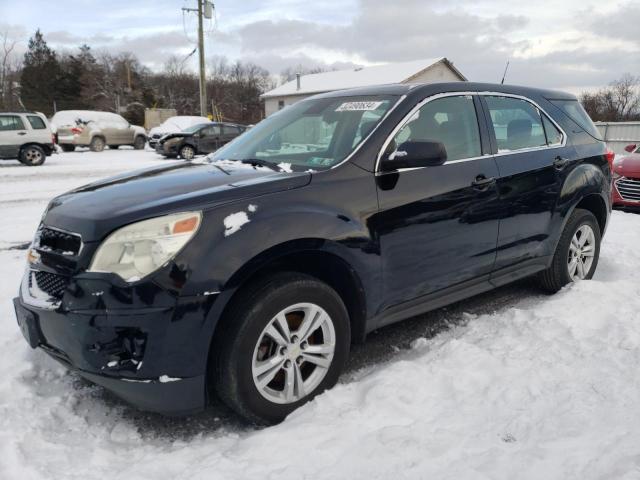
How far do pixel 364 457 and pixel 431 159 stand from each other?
5.39ft

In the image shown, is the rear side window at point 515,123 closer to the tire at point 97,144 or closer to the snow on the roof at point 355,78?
the tire at point 97,144

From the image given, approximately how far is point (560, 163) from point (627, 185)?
6.13 m

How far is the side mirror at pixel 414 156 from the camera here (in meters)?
2.95

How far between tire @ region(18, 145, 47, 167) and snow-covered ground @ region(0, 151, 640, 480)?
1487 cm

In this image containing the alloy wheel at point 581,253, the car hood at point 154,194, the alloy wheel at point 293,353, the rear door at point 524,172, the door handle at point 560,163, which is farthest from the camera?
the alloy wheel at point 581,253

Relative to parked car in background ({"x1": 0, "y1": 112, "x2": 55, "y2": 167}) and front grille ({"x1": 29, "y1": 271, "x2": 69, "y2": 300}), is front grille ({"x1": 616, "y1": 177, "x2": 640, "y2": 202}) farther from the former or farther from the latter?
parked car in background ({"x1": 0, "y1": 112, "x2": 55, "y2": 167})

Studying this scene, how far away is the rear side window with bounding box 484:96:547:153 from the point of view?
3.79m

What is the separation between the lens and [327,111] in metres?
3.57

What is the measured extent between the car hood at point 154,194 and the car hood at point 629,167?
838cm

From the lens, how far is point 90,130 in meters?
22.8

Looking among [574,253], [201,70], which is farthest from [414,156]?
[201,70]

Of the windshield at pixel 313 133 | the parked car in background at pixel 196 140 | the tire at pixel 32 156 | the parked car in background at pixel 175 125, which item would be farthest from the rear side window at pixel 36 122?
the windshield at pixel 313 133

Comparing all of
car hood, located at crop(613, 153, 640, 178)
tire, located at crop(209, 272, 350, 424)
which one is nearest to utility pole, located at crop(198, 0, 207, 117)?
car hood, located at crop(613, 153, 640, 178)

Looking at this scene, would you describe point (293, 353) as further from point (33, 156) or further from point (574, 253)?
point (33, 156)
